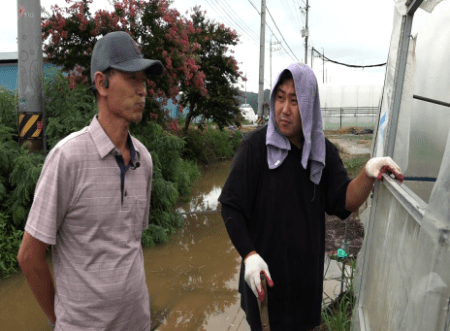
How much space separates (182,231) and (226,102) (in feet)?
28.4

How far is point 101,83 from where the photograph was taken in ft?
5.35

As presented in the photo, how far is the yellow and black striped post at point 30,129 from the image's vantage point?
499cm

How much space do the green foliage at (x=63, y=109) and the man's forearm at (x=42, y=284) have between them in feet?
12.4

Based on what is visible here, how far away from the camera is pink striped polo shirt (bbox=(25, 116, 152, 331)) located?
4.70ft

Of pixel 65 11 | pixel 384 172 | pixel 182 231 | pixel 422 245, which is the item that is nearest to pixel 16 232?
pixel 182 231

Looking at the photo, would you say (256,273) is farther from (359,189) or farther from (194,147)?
(194,147)

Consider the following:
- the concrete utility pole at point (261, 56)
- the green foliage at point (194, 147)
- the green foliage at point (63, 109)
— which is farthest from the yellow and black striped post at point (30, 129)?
the concrete utility pole at point (261, 56)

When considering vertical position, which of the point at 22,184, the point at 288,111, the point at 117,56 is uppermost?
the point at 117,56

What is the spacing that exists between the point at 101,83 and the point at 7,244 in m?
3.61

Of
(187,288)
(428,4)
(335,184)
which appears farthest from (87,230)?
(187,288)

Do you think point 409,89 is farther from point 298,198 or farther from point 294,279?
point 294,279

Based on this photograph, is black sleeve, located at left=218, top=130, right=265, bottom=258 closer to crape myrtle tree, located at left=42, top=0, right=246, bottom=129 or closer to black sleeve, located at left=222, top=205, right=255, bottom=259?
black sleeve, located at left=222, top=205, right=255, bottom=259

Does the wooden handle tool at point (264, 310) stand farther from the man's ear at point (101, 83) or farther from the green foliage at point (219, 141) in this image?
the green foliage at point (219, 141)

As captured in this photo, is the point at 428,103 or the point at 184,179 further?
the point at 184,179
